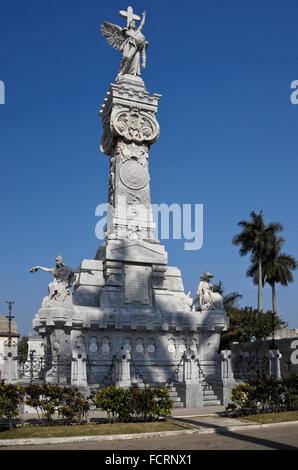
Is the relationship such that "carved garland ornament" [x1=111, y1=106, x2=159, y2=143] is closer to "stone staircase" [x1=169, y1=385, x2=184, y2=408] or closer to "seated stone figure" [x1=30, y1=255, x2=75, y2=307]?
"seated stone figure" [x1=30, y1=255, x2=75, y2=307]

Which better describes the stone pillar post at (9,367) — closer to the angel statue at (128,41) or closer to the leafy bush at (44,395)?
the leafy bush at (44,395)

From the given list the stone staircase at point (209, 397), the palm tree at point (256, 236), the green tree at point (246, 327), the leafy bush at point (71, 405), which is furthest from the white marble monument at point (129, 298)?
the palm tree at point (256, 236)

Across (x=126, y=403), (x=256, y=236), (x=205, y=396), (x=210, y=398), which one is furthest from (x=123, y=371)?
(x=256, y=236)

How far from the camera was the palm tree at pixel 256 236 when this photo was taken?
169ft

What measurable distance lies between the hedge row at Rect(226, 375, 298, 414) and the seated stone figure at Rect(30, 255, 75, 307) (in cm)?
920

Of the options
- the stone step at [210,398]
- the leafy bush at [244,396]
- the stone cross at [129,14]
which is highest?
the stone cross at [129,14]

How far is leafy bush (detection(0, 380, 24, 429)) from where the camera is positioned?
13250 millimetres

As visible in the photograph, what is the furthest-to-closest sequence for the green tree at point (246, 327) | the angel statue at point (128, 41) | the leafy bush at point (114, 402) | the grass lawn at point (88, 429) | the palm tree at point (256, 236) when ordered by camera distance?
the palm tree at point (256, 236) → the green tree at point (246, 327) → the angel statue at point (128, 41) → the leafy bush at point (114, 402) → the grass lawn at point (88, 429)

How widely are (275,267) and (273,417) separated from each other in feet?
126

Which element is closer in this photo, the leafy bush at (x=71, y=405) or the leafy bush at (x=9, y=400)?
the leafy bush at (x=9, y=400)

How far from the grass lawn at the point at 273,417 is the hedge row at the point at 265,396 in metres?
0.65

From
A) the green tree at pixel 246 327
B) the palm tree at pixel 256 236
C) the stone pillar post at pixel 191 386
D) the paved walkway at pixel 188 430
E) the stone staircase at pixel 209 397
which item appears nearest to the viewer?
the paved walkway at pixel 188 430

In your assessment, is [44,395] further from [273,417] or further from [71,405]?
[273,417]

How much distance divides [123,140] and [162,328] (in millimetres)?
10826
